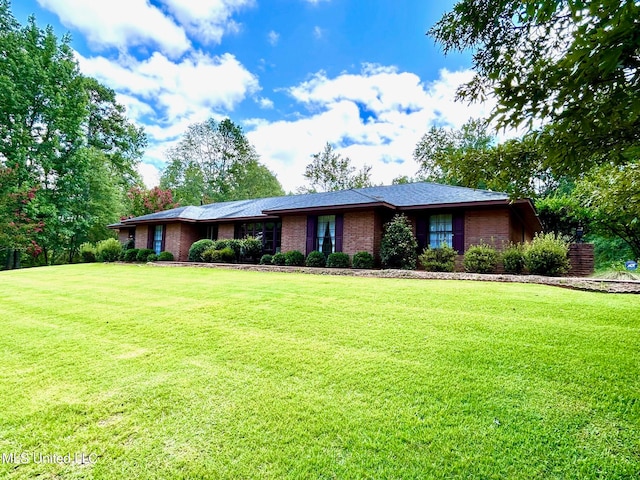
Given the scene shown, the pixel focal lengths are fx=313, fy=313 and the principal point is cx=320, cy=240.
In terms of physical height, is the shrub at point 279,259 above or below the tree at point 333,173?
below

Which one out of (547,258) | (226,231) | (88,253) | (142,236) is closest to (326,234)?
(226,231)

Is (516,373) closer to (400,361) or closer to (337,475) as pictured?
(400,361)

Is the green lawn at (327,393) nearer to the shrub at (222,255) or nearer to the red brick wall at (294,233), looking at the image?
the red brick wall at (294,233)

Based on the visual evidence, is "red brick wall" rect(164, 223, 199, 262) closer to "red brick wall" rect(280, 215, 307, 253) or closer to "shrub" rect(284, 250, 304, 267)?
"red brick wall" rect(280, 215, 307, 253)

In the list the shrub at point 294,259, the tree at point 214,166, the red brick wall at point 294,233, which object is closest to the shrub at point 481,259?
the shrub at point 294,259

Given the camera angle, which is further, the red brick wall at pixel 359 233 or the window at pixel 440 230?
the red brick wall at pixel 359 233

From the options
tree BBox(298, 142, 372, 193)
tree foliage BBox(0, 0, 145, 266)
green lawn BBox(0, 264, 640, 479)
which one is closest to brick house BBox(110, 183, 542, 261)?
green lawn BBox(0, 264, 640, 479)

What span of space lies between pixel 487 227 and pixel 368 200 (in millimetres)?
4665

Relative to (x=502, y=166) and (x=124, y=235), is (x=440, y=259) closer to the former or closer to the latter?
(x=502, y=166)

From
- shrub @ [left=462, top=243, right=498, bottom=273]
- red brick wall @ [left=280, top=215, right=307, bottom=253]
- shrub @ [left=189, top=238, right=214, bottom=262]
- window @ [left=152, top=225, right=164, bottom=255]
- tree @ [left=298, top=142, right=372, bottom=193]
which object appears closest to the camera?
shrub @ [left=462, top=243, right=498, bottom=273]

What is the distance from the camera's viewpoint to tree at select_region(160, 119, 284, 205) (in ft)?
119

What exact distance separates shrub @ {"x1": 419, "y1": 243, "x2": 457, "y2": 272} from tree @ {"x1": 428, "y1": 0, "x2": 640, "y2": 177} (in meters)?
8.17

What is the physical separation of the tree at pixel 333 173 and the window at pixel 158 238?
66.6ft

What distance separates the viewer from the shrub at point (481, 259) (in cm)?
Answer: 1072
